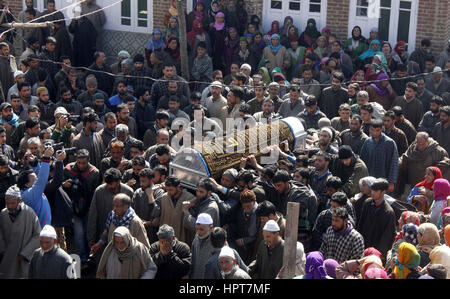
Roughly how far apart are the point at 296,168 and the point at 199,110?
2421mm

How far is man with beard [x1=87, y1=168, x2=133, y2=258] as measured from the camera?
30.7ft

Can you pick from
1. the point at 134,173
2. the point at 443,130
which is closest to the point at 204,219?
the point at 134,173

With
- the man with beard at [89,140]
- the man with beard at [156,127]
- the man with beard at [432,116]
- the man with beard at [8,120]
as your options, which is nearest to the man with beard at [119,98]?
the man with beard at [156,127]

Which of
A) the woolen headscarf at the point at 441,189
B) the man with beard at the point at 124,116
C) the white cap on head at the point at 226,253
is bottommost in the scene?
the white cap on head at the point at 226,253

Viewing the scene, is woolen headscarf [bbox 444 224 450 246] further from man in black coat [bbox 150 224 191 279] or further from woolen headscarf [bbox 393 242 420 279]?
man in black coat [bbox 150 224 191 279]

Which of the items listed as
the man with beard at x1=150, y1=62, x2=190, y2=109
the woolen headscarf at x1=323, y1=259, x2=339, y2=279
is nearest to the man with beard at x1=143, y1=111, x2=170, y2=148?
the man with beard at x1=150, y1=62, x2=190, y2=109

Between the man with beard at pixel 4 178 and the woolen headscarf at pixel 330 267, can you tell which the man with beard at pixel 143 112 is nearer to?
the man with beard at pixel 4 178

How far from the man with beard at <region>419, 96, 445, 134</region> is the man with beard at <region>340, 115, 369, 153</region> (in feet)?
5.01

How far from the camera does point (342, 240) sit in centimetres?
838

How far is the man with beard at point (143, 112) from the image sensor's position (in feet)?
42.0

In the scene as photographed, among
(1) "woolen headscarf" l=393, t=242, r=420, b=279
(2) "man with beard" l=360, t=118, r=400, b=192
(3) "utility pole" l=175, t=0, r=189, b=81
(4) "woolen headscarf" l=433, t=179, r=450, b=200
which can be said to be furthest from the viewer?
(3) "utility pole" l=175, t=0, r=189, b=81

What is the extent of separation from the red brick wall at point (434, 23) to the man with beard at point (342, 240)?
8.09 meters

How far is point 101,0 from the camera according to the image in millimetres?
17422
